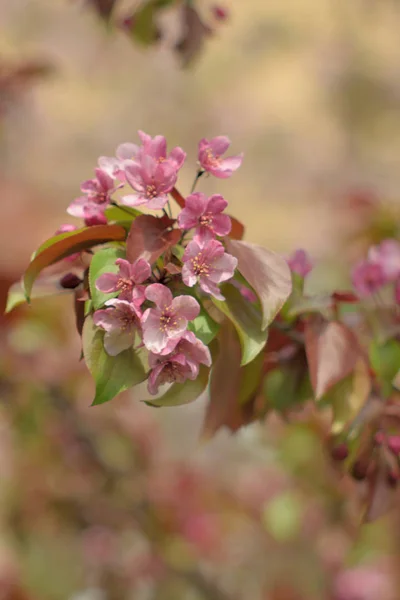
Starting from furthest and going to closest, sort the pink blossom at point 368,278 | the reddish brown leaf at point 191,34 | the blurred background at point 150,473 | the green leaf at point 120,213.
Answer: the blurred background at point 150,473
the reddish brown leaf at point 191,34
the pink blossom at point 368,278
the green leaf at point 120,213

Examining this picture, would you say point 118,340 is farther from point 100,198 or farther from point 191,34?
point 191,34

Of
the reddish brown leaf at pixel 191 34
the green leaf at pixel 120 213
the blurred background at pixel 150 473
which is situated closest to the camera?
the green leaf at pixel 120 213

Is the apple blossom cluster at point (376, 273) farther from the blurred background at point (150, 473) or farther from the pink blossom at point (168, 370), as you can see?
the pink blossom at point (168, 370)

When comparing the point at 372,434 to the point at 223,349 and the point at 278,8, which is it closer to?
the point at 223,349

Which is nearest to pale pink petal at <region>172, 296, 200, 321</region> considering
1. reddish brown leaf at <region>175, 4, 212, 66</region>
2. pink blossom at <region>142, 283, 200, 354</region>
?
pink blossom at <region>142, 283, 200, 354</region>

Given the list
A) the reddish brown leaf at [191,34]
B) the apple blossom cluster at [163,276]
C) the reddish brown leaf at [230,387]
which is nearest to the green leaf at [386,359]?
the reddish brown leaf at [230,387]

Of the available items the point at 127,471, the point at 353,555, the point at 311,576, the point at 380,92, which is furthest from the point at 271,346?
the point at 380,92
